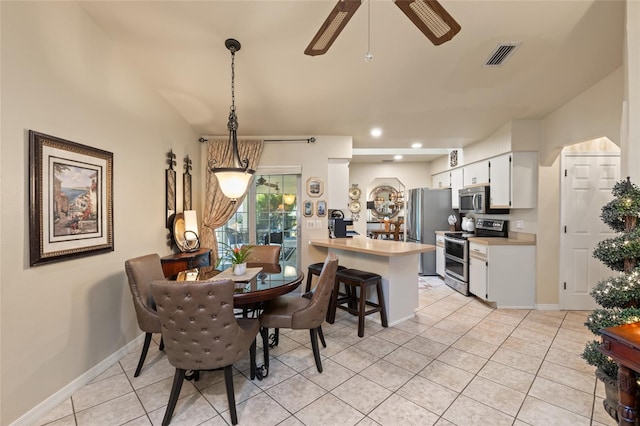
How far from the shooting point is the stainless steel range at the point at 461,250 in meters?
4.16

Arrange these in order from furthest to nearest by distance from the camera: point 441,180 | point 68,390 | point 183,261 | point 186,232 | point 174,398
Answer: point 441,180 < point 186,232 < point 183,261 < point 68,390 < point 174,398

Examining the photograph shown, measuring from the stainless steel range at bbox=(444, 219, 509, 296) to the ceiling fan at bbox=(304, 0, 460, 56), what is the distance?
3.57m

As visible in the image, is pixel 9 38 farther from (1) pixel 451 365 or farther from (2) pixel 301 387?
(1) pixel 451 365

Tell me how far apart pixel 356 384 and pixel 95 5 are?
3.39 m

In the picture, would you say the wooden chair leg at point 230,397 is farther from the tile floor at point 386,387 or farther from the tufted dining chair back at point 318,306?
the tufted dining chair back at point 318,306

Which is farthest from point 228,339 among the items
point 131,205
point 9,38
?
point 9,38

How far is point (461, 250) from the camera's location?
431cm

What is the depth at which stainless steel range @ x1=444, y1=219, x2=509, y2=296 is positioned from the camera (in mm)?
4160

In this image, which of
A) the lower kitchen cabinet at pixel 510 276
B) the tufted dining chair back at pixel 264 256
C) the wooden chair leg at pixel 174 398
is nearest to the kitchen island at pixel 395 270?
the tufted dining chair back at pixel 264 256

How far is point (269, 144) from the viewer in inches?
168

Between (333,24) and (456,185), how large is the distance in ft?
15.1

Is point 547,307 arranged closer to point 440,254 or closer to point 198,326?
point 440,254

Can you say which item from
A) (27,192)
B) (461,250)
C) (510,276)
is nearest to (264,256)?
(27,192)

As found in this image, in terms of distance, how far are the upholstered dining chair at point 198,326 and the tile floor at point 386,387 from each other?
0.34m
